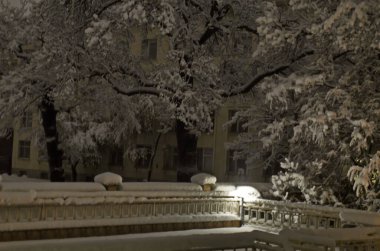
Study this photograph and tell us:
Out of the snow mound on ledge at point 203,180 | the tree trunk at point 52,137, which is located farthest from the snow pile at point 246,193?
the tree trunk at point 52,137

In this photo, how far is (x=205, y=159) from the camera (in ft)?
148

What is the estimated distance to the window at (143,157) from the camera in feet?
147

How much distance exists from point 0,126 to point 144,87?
14.6m

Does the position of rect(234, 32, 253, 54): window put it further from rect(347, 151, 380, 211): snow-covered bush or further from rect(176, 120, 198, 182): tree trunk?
rect(347, 151, 380, 211): snow-covered bush

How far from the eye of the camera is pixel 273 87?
59.1 feet

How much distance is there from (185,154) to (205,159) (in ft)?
70.3

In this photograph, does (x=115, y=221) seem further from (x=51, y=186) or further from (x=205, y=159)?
(x=205, y=159)

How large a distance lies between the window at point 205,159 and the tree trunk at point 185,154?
20513 millimetres

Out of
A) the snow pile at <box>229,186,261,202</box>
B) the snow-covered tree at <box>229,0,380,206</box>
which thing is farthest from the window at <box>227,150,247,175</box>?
the snow pile at <box>229,186,261,202</box>

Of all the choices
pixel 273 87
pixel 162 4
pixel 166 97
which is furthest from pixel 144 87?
pixel 273 87

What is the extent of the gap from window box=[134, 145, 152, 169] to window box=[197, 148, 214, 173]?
3.92 m

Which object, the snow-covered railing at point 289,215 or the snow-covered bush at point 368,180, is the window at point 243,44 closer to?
the snow-covered railing at point 289,215

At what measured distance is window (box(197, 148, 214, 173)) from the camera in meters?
44.5

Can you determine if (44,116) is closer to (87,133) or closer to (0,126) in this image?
(0,126)
